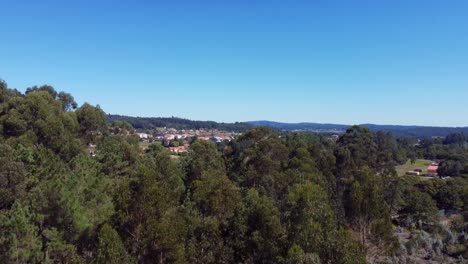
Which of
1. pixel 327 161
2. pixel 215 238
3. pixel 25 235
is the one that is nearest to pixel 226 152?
pixel 327 161

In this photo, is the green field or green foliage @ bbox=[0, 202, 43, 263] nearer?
green foliage @ bbox=[0, 202, 43, 263]

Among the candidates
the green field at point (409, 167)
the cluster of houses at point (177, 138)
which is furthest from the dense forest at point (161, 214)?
the green field at point (409, 167)

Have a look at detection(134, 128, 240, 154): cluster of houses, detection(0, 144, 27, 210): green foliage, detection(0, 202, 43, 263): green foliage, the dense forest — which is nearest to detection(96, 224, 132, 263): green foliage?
the dense forest

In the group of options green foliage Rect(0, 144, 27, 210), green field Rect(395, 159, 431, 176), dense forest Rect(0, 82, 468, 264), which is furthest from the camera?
green field Rect(395, 159, 431, 176)

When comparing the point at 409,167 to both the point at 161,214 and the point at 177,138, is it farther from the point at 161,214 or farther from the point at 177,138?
the point at 161,214

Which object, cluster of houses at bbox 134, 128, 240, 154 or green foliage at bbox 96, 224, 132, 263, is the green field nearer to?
cluster of houses at bbox 134, 128, 240, 154

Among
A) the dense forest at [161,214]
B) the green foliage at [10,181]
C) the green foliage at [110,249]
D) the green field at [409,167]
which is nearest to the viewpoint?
the green foliage at [110,249]

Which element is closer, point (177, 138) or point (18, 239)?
point (18, 239)

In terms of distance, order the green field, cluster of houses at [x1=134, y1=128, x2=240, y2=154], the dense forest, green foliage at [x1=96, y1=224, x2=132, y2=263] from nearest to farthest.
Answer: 1. green foliage at [x1=96, y1=224, x2=132, y2=263]
2. the dense forest
3. the green field
4. cluster of houses at [x1=134, y1=128, x2=240, y2=154]

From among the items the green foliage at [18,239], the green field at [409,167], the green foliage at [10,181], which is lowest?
the green field at [409,167]

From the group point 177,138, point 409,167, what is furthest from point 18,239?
point 177,138

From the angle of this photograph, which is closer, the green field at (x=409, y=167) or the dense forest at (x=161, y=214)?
the dense forest at (x=161, y=214)

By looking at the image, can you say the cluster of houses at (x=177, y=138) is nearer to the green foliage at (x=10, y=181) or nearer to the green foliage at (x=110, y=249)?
the green foliage at (x=10, y=181)
